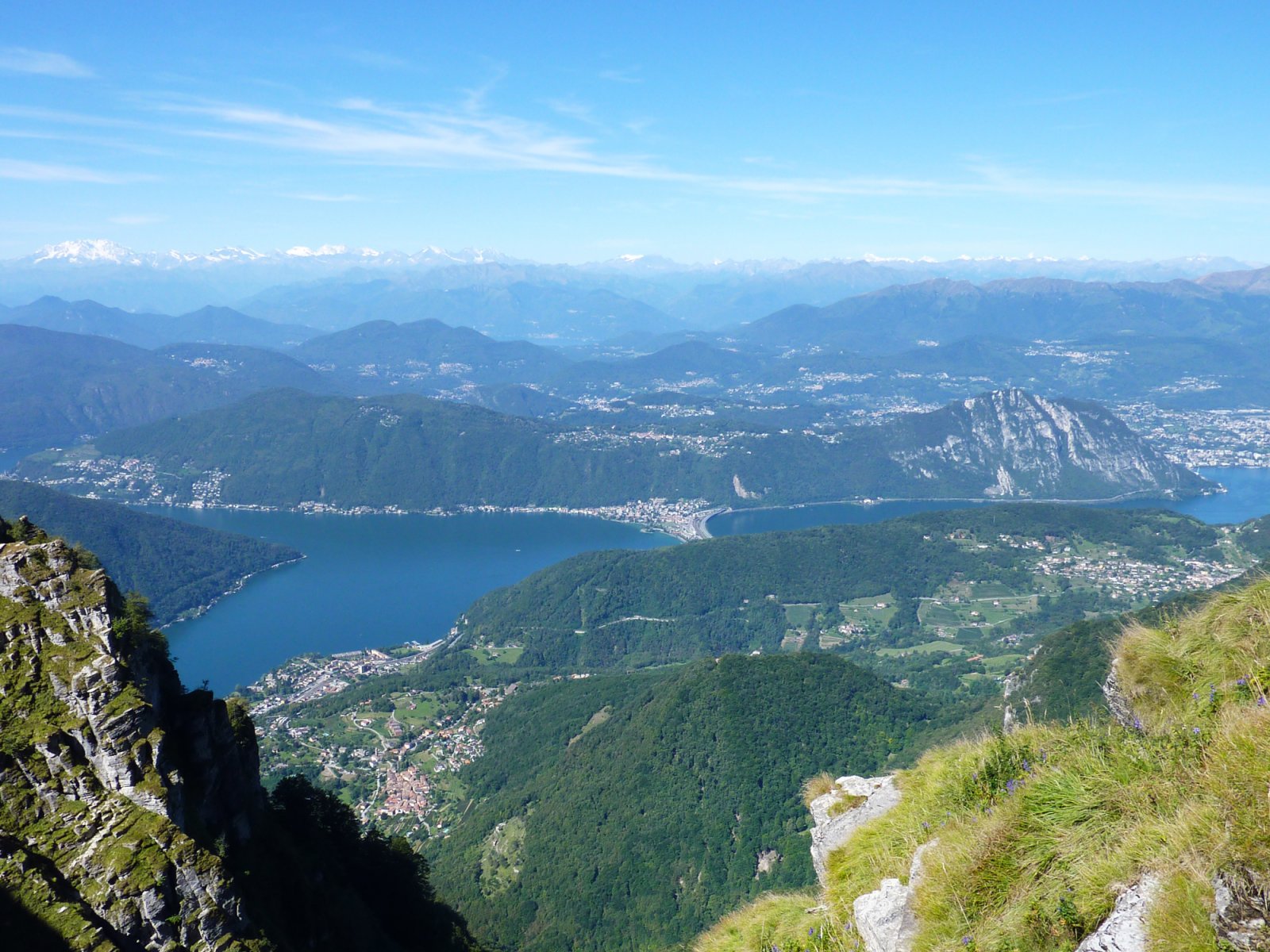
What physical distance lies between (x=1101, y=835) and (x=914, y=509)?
156 meters

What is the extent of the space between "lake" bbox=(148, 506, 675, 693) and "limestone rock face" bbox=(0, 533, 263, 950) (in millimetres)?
65463

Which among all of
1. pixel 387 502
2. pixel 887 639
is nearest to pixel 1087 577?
pixel 887 639

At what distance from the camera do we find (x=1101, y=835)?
4238 millimetres

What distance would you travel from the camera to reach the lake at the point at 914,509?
445ft

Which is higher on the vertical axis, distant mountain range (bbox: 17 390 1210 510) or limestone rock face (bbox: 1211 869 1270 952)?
limestone rock face (bbox: 1211 869 1270 952)

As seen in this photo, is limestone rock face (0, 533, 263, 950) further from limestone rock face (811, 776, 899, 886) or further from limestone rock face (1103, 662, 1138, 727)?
limestone rock face (1103, 662, 1138, 727)

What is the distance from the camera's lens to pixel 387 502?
15812cm

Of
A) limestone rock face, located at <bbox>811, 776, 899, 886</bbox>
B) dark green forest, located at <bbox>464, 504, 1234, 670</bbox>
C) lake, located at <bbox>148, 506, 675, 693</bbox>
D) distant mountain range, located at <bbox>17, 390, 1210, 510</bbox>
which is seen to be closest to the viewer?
limestone rock face, located at <bbox>811, 776, 899, 886</bbox>

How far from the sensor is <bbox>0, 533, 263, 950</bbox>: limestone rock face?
10.8 m

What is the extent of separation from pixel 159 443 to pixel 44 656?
19457 cm

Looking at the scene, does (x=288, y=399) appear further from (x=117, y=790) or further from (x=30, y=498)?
(x=117, y=790)

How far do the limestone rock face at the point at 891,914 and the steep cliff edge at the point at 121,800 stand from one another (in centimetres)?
1007

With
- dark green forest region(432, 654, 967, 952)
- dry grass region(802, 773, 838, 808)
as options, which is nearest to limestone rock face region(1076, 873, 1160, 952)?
dry grass region(802, 773, 838, 808)

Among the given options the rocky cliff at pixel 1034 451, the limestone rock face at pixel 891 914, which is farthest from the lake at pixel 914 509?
the limestone rock face at pixel 891 914
